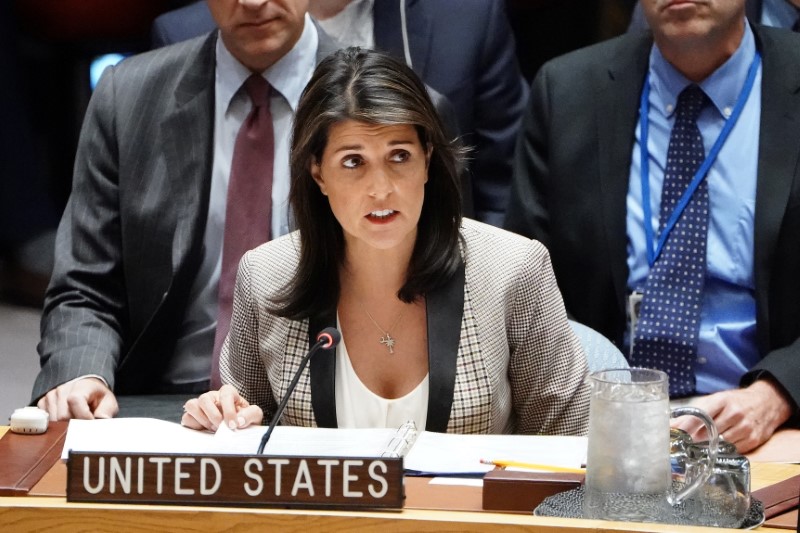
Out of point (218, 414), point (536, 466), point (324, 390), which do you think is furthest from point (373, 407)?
point (536, 466)

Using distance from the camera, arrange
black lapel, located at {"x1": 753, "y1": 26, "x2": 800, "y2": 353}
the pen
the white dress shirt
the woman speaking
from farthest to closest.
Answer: the white dress shirt < black lapel, located at {"x1": 753, "y1": 26, "x2": 800, "y2": 353} < the woman speaking < the pen

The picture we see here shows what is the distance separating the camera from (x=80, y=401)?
8.91ft

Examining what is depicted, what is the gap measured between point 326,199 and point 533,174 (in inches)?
37.3

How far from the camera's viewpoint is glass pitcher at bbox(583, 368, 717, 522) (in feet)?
5.60

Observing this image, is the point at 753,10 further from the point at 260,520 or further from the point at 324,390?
the point at 260,520

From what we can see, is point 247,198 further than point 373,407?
Yes

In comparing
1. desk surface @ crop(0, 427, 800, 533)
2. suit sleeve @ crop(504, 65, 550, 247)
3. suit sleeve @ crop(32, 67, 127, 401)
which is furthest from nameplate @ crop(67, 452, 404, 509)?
suit sleeve @ crop(504, 65, 550, 247)

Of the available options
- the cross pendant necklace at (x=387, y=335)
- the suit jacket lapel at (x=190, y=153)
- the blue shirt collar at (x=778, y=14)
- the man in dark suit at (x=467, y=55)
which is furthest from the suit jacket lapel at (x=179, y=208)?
the blue shirt collar at (x=778, y=14)

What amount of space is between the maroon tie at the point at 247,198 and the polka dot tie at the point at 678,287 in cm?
100

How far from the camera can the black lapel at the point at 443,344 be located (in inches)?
96.3

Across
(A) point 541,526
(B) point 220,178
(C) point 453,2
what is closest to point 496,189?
(C) point 453,2

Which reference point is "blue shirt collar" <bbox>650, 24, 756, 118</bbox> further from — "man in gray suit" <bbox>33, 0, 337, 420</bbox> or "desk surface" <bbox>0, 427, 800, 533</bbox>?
"desk surface" <bbox>0, 427, 800, 533</bbox>

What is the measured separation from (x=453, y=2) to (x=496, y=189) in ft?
1.78

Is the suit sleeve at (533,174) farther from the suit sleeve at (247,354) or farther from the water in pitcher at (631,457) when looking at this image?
the water in pitcher at (631,457)
